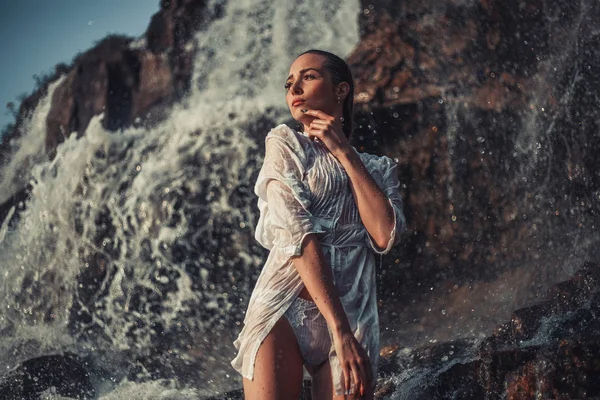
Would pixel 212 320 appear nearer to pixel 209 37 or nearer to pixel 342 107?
pixel 209 37

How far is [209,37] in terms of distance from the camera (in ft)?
28.2

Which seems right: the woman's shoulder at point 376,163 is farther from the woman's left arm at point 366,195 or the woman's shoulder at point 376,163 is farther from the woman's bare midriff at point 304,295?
the woman's bare midriff at point 304,295

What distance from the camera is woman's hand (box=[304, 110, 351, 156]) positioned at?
9.23 feet

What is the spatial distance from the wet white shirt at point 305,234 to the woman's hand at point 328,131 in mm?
51

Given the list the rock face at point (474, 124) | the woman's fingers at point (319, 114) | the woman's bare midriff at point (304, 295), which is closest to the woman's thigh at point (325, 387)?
the woman's bare midriff at point (304, 295)

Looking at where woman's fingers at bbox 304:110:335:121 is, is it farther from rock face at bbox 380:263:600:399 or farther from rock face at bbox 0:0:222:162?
rock face at bbox 0:0:222:162

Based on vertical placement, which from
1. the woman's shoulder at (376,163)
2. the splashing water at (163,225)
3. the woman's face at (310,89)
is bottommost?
the woman's shoulder at (376,163)

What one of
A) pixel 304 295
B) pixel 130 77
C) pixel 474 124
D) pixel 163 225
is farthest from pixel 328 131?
pixel 130 77

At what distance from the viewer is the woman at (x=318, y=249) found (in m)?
2.55

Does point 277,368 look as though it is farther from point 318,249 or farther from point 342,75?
point 342,75

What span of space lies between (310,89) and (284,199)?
1.46 ft

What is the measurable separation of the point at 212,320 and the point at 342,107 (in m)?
4.93

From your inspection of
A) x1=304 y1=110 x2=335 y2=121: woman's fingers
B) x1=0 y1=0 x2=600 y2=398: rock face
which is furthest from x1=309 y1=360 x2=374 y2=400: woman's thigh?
x1=0 y1=0 x2=600 y2=398: rock face

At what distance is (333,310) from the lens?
2.54 metres
